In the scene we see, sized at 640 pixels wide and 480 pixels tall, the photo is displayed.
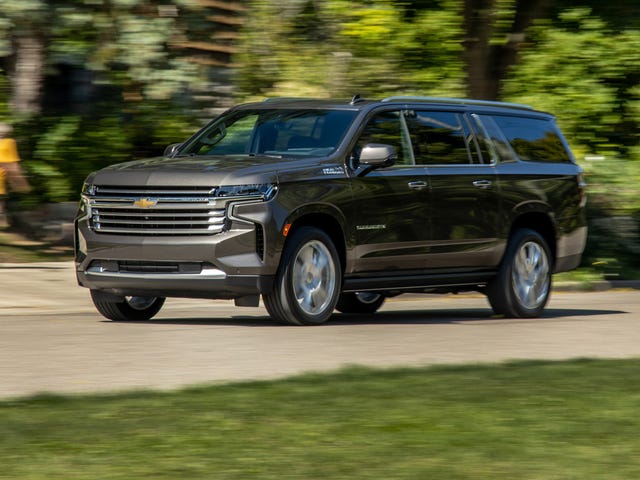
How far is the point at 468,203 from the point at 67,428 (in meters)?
7.27

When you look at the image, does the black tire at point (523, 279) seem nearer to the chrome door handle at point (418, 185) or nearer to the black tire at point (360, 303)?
the black tire at point (360, 303)

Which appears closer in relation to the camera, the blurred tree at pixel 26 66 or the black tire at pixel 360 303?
the black tire at pixel 360 303

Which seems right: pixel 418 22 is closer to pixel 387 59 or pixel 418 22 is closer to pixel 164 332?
pixel 387 59

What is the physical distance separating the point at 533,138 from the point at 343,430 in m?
8.37

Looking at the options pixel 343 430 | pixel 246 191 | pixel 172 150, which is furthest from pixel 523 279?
pixel 343 430

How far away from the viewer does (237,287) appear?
37.5ft

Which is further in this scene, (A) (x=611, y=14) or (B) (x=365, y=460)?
(A) (x=611, y=14)

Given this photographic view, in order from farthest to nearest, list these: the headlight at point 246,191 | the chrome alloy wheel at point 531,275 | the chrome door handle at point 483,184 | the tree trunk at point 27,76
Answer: the tree trunk at point 27,76 → the chrome alloy wheel at point 531,275 → the chrome door handle at point 483,184 → the headlight at point 246,191

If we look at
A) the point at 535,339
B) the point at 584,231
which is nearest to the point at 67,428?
the point at 535,339

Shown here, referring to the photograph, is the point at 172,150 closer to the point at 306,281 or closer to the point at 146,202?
the point at 146,202

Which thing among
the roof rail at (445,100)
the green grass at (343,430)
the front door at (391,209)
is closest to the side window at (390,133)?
the front door at (391,209)

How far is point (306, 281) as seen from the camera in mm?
11836

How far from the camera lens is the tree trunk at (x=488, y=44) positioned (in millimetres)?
18891

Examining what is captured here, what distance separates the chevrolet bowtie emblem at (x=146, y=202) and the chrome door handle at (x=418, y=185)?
7.55 feet
